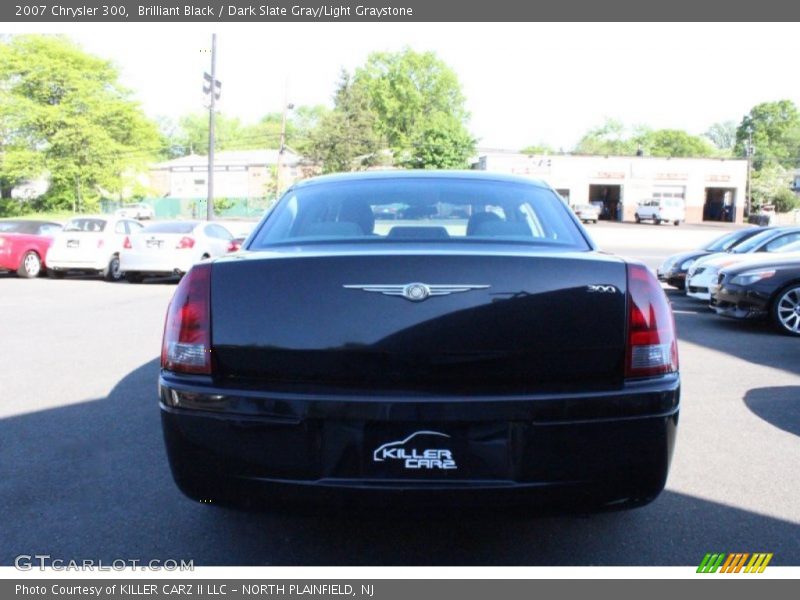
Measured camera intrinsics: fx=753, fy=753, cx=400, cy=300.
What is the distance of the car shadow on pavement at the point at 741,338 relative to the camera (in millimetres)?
7883

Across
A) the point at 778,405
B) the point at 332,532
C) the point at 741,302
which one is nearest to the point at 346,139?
the point at 741,302

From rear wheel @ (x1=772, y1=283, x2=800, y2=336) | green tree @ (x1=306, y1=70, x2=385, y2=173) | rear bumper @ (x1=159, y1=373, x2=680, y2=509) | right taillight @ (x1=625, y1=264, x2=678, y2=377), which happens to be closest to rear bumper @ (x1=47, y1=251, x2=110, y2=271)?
rear wheel @ (x1=772, y1=283, x2=800, y2=336)

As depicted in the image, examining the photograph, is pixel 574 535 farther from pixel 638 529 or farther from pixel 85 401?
pixel 85 401

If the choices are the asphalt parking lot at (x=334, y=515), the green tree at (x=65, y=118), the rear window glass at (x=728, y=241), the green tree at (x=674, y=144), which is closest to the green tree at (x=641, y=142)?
the green tree at (x=674, y=144)

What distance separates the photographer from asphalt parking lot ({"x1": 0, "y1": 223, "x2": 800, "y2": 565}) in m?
3.21

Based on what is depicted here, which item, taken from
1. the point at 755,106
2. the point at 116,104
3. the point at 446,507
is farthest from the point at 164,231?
the point at 755,106

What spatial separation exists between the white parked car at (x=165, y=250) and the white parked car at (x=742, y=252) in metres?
8.82

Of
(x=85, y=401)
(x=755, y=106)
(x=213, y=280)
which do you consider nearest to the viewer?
(x=213, y=280)

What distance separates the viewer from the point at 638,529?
3467 millimetres

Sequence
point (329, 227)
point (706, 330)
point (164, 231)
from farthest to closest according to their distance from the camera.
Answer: point (164, 231) < point (706, 330) < point (329, 227)

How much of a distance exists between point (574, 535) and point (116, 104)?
4526 centimetres

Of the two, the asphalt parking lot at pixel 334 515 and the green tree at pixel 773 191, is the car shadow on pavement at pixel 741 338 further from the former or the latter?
the green tree at pixel 773 191

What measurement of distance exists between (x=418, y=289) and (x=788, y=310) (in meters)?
8.44

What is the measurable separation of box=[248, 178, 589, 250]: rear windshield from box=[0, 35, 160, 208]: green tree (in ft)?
140
